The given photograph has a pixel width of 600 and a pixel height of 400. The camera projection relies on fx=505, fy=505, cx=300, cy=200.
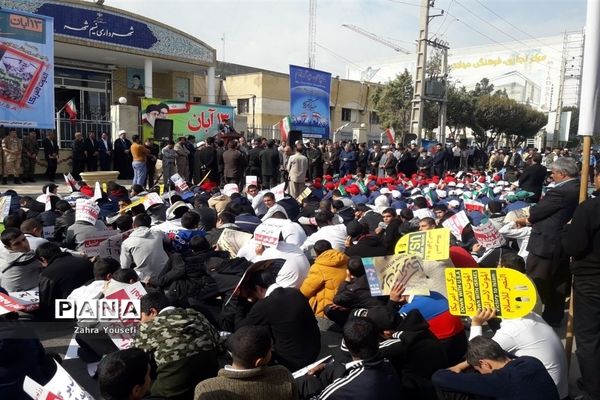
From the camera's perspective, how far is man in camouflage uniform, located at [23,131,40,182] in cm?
1430

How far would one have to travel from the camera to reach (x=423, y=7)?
72.6ft

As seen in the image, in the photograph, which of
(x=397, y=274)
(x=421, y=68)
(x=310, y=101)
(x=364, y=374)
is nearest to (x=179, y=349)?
(x=364, y=374)

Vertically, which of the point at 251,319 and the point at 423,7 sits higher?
the point at 423,7

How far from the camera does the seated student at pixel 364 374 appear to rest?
8.65 ft

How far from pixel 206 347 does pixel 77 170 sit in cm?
1344

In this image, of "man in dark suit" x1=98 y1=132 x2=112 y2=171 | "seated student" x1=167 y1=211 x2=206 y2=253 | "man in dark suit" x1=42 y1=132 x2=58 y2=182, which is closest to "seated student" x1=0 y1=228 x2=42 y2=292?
"seated student" x1=167 y1=211 x2=206 y2=253

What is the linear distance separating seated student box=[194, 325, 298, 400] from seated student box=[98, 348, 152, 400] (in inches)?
11.2

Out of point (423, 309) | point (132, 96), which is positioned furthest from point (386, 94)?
point (423, 309)

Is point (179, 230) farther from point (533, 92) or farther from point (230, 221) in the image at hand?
point (533, 92)

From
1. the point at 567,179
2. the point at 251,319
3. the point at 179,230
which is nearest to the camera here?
the point at 251,319

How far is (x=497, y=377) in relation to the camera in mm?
2660

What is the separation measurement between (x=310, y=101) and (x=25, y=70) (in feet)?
41.1

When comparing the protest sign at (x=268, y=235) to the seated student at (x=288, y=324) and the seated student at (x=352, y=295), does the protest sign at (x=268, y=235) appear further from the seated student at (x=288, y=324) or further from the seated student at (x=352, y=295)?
the seated student at (x=288, y=324)

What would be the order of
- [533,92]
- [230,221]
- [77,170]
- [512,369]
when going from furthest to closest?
1. [533,92]
2. [77,170]
3. [230,221]
4. [512,369]
